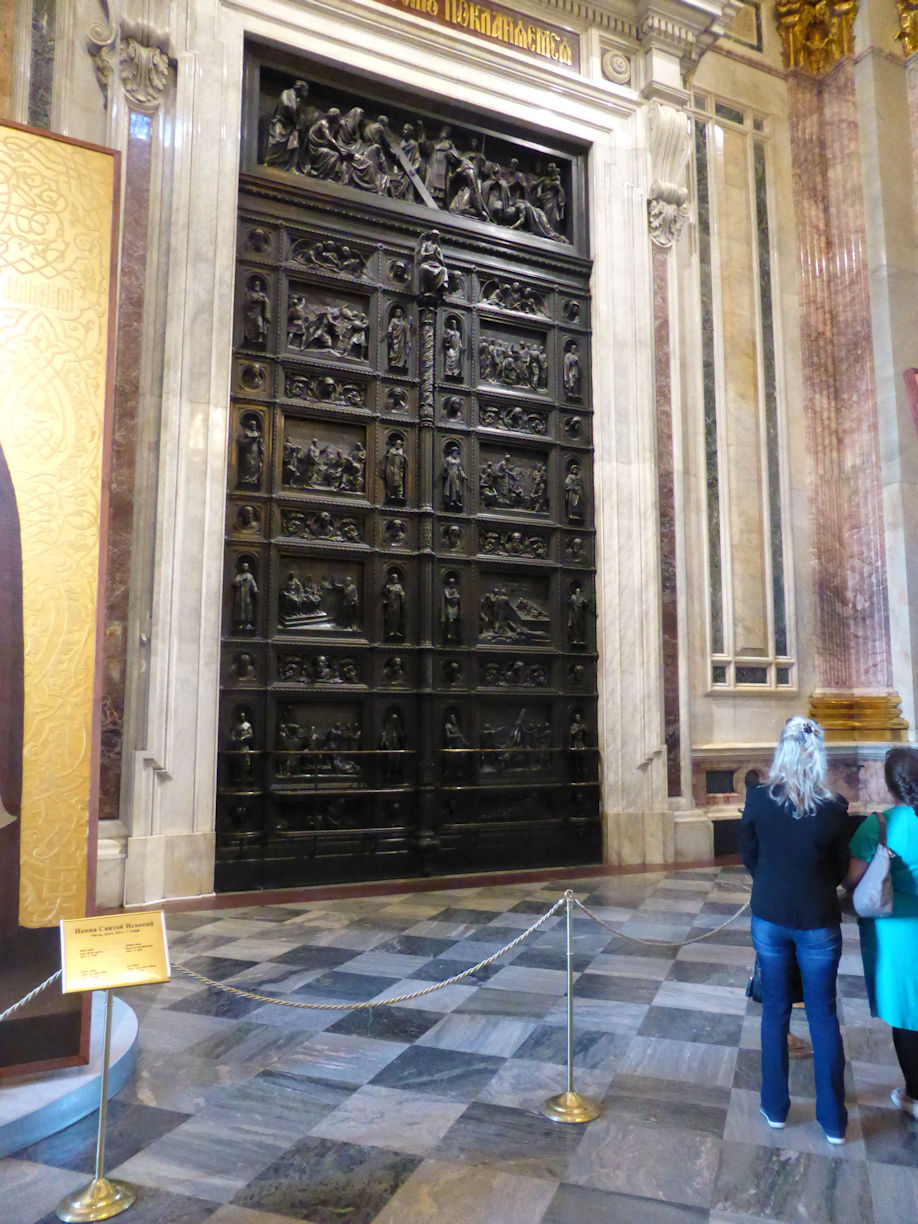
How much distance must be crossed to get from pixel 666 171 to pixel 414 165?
2.98 meters

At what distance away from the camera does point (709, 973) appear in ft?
18.0

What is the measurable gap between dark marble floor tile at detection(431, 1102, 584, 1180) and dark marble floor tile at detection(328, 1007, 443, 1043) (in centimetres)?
88

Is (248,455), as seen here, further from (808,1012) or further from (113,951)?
(808,1012)

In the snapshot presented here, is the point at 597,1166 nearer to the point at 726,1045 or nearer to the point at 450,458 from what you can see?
the point at 726,1045

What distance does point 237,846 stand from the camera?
7.90 m

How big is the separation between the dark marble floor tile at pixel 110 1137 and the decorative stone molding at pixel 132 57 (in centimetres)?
797

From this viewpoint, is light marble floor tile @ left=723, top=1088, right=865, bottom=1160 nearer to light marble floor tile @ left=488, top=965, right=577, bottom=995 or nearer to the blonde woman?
the blonde woman

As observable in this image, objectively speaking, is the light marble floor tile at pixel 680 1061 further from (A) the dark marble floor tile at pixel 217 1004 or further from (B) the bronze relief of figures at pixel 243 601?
(B) the bronze relief of figures at pixel 243 601

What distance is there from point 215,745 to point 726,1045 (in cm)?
495

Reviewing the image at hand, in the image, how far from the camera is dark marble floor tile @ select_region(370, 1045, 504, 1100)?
12.4 ft

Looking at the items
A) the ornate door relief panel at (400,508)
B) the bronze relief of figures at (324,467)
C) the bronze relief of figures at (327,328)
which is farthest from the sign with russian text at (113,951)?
the bronze relief of figures at (327,328)

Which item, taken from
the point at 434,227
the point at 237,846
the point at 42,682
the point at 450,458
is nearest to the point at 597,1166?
the point at 42,682

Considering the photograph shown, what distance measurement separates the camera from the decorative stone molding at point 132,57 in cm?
798

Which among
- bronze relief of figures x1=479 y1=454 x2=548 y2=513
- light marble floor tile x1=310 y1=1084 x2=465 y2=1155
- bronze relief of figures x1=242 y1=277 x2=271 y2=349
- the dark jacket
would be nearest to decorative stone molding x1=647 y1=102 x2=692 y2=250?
bronze relief of figures x1=479 y1=454 x2=548 y2=513
